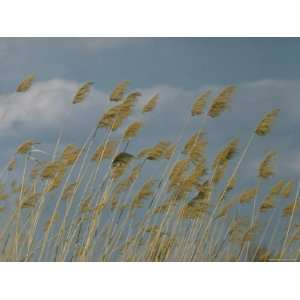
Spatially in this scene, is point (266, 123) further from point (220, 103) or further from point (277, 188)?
point (277, 188)

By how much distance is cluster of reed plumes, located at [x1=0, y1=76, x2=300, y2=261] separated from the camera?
4.48 meters

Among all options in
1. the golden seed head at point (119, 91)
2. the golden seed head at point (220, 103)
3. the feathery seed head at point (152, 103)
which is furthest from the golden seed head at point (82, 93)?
the golden seed head at point (220, 103)

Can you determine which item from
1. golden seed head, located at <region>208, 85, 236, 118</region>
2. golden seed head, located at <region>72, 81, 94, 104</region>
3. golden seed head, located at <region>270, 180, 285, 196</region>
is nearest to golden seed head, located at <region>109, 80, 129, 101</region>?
golden seed head, located at <region>72, 81, 94, 104</region>

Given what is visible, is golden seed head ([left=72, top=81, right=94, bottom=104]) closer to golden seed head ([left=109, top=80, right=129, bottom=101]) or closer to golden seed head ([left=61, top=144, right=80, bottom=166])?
golden seed head ([left=109, top=80, right=129, bottom=101])

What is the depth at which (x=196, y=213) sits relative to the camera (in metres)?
4.63

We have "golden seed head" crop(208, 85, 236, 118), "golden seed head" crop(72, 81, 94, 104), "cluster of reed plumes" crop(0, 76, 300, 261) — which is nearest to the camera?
"cluster of reed plumes" crop(0, 76, 300, 261)

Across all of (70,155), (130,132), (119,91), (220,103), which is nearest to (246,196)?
(220,103)

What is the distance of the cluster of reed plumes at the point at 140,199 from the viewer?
4.48m

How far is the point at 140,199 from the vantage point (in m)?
4.55

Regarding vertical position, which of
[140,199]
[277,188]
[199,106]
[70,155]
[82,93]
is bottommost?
[140,199]

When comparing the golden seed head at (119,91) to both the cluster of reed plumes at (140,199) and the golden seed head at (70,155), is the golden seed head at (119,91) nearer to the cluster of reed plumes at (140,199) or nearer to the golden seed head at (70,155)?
the cluster of reed plumes at (140,199)

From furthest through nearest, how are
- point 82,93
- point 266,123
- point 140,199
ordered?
point 266,123 → point 82,93 → point 140,199
